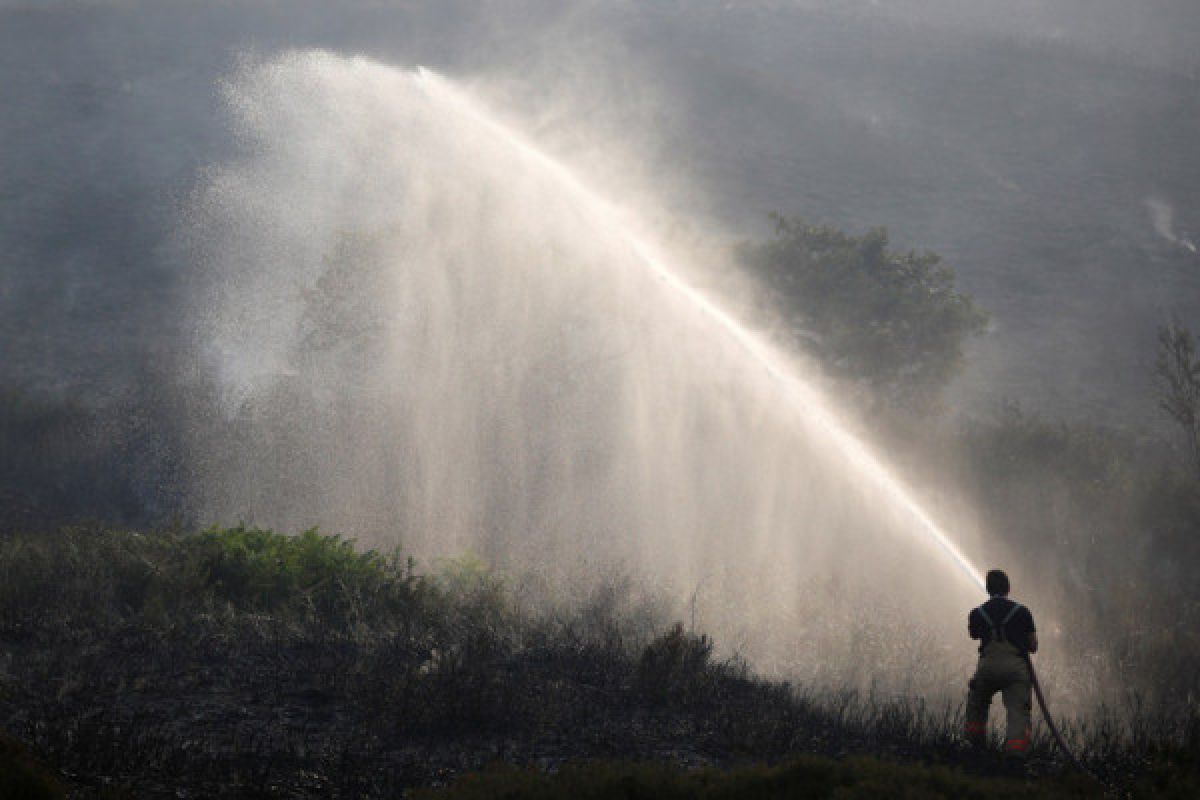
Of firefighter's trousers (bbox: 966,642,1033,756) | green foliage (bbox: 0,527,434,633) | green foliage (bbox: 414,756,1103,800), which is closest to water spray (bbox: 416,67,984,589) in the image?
firefighter's trousers (bbox: 966,642,1033,756)

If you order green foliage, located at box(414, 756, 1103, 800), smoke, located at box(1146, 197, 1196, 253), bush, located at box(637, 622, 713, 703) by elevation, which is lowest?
green foliage, located at box(414, 756, 1103, 800)

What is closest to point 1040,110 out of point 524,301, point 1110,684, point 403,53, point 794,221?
point 403,53

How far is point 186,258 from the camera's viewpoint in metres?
41.6

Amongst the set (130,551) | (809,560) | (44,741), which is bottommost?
(44,741)

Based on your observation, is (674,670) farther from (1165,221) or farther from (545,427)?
(1165,221)

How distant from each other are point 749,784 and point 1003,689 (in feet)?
12.5

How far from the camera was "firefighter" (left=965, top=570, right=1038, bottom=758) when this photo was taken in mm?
8984

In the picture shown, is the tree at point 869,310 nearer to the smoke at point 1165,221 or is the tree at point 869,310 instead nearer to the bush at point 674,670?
the bush at point 674,670

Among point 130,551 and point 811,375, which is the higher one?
point 811,375

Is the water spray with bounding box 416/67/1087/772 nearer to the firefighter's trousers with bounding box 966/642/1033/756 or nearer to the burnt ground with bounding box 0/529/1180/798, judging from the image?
the firefighter's trousers with bounding box 966/642/1033/756

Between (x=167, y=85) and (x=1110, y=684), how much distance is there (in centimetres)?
5866

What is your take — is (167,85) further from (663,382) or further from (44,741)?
(44,741)

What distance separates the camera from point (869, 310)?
78.8 ft

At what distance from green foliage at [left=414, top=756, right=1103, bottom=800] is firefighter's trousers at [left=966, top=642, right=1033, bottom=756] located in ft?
6.54
